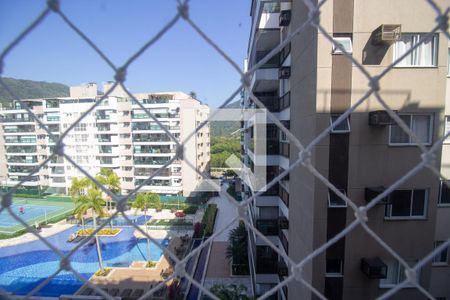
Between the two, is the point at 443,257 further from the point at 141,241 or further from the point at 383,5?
the point at 141,241

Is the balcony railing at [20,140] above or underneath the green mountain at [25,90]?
underneath

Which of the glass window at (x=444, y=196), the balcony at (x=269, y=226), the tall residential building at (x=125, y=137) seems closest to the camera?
the glass window at (x=444, y=196)

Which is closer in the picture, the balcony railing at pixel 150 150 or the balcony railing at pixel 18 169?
the balcony railing at pixel 150 150

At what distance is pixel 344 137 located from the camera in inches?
96.2

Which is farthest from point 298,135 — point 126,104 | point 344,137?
point 126,104

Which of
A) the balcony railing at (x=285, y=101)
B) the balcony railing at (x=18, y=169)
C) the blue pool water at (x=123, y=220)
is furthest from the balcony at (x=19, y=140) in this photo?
the balcony railing at (x=285, y=101)

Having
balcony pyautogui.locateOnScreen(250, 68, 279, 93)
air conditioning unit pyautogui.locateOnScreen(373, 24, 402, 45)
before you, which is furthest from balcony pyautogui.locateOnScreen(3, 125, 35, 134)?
air conditioning unit pyautogui.locateOnScreen(373, 24, 402, 45)

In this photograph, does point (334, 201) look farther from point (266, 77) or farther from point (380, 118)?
point (266, 77)

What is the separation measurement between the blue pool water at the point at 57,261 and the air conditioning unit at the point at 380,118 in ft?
22.9

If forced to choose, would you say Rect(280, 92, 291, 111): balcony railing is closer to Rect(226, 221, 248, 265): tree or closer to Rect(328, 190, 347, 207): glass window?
Rect(328, 190, 347, 207): glass window

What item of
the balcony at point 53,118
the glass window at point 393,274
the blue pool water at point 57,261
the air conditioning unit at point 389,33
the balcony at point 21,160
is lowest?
the blue pool water at point 57,261

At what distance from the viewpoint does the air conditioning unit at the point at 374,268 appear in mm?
2355

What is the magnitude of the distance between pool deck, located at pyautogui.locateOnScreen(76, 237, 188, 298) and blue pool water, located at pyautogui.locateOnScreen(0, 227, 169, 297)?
53 cm

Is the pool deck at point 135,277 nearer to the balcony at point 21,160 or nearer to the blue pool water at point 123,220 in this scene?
the blue pool water at point 123,220
